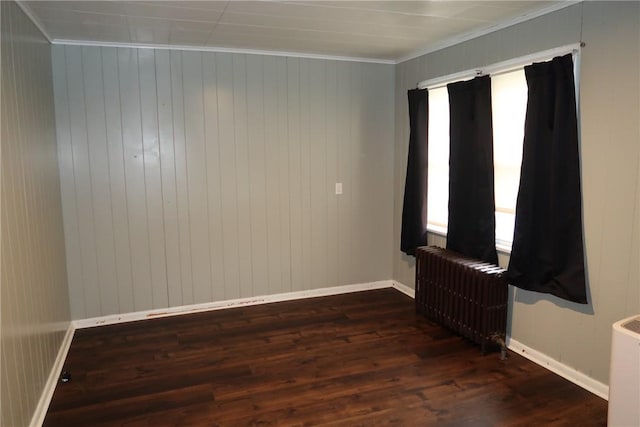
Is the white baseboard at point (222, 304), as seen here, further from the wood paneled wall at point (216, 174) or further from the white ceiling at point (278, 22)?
the white ceiling at point (278, 22)

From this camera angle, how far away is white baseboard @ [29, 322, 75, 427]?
8.36ft

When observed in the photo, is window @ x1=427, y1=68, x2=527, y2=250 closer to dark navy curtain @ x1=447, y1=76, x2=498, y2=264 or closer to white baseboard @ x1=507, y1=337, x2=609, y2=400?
dark navy curtain @ x1=447, y1=76, x2=498, y2=264

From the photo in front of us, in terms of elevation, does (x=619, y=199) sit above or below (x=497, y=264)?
above

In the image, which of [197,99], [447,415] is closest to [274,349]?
[447,415]

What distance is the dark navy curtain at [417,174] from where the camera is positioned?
4.31m

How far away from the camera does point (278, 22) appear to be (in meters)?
3.28

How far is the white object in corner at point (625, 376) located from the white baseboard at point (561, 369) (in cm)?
59

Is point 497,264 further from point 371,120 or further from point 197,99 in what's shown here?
point 197,99

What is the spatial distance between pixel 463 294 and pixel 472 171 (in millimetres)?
987

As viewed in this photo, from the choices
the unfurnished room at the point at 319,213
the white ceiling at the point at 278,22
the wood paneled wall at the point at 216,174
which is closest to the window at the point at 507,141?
the unfurnished room at the point at 319,213

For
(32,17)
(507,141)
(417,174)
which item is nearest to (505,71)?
(507,141)

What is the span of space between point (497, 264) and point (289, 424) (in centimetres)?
198

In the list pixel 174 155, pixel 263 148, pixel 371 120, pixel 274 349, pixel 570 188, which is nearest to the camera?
pixel 570 188

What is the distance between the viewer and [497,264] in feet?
11.5
